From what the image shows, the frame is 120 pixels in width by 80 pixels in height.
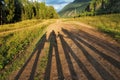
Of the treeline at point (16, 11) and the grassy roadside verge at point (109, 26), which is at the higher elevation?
the treeline at point (16, 11)

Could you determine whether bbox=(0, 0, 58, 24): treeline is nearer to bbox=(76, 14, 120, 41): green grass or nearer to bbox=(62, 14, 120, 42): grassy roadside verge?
bbox=(62, 14, 120, 42): grassy roadside verge

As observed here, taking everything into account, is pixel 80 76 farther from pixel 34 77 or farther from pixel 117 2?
pixel 117 2

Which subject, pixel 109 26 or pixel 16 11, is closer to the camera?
pixel 109 26

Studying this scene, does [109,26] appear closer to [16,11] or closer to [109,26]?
[109,26]

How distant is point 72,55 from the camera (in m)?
15.1

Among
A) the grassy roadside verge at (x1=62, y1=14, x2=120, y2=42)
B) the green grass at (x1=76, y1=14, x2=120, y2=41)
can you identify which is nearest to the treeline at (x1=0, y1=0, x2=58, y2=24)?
the grassy roadside verge at (x1=62, y1=14, x2=120, y2=42)

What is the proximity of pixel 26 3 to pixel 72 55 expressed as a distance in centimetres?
9104

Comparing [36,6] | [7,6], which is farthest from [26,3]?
[7,6]

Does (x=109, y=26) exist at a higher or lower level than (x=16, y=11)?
lower

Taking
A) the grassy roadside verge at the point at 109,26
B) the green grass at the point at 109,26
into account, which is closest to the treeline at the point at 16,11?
the grassy roadside verge at the point at 109,26

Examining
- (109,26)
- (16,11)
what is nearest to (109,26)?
(109,26)

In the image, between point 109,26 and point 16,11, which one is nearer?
point 109,26

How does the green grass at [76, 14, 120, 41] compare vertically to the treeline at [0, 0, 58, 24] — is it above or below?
below

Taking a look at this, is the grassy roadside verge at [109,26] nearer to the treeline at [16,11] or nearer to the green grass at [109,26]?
the green grass at [109,26]
